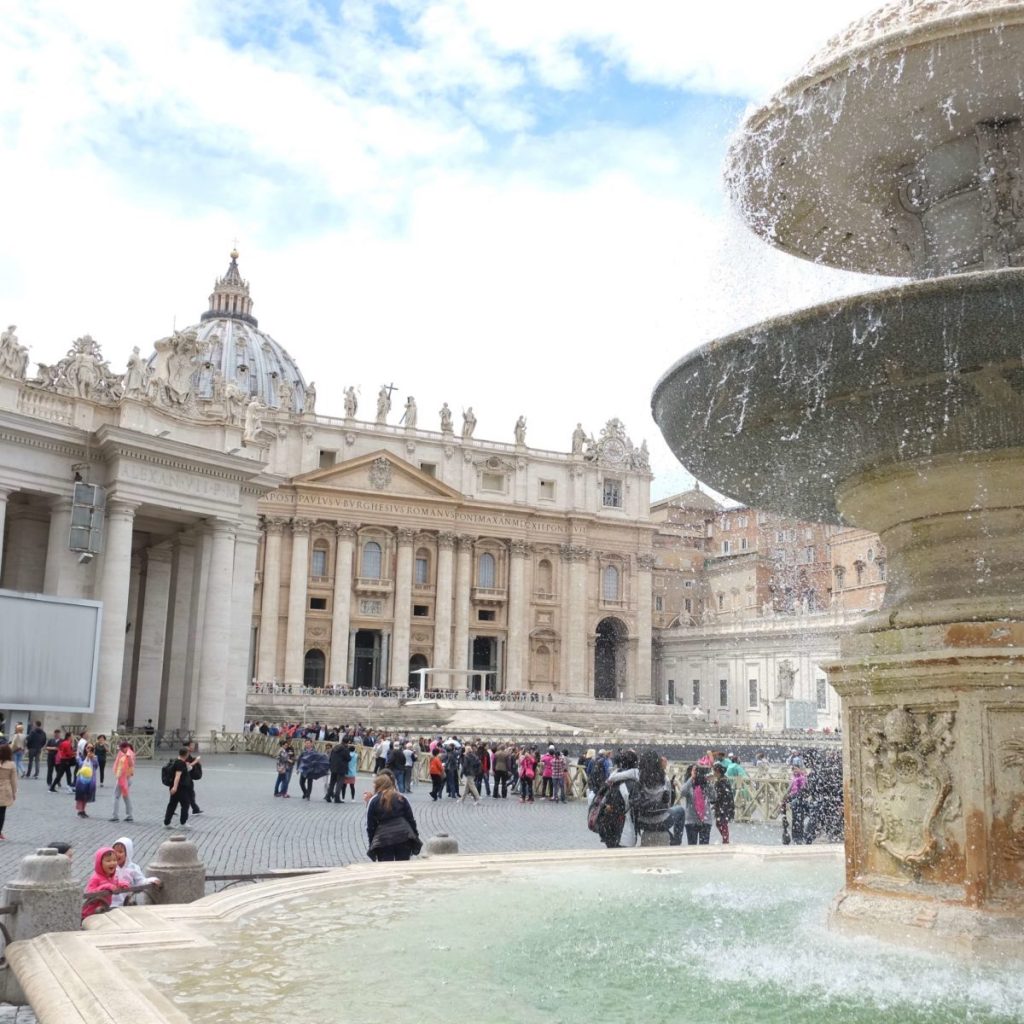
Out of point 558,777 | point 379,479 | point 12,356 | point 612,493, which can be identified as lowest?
point 558,777

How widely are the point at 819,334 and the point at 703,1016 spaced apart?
239 centimetres

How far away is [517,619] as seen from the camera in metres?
59.2

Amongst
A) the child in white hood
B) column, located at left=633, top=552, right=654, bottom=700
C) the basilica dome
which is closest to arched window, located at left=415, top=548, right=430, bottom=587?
column, located at left=633, top=552, right=654, bottom=700

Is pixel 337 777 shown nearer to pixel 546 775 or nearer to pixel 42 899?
pixel 546 775

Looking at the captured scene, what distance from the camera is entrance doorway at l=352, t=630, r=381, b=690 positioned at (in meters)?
57.2

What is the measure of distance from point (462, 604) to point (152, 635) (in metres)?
30.4

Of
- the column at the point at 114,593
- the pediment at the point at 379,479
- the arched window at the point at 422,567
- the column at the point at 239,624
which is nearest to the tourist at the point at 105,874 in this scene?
the column at the point at 114,593

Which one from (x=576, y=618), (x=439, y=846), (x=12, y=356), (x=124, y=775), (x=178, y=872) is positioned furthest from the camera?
(x=576, y=618)

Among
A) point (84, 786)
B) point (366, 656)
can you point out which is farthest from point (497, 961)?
point (366, 656)

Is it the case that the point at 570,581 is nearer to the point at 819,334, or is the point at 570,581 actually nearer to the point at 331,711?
the point at 331,711

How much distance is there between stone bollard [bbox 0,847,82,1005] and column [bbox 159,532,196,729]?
2339cm

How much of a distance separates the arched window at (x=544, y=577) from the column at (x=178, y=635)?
3431 cm

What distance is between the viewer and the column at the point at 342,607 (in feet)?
178

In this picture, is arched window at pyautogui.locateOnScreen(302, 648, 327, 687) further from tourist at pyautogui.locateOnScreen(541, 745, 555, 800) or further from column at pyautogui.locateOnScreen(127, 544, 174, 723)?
tourist at pyautogui.locateOnScreen(541, 745, 555, 800)
